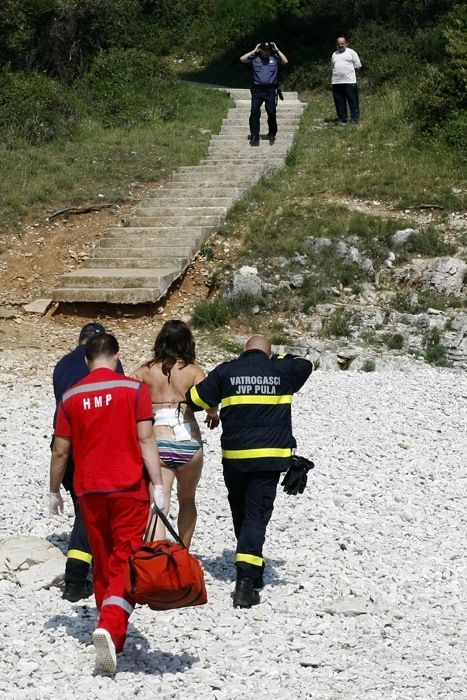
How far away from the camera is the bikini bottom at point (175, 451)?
5.81 metres

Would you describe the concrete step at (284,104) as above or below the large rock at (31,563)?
above

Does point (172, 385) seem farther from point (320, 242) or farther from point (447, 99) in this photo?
point (447, 99)

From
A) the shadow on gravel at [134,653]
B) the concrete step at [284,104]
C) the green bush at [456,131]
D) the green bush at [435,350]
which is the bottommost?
the green bush at [435,350]

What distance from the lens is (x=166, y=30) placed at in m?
28.3

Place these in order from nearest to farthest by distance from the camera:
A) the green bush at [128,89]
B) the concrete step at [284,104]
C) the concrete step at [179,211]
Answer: the concrete step at [179,211] → the green bush at [128,89] → the concrete step at [284,104]

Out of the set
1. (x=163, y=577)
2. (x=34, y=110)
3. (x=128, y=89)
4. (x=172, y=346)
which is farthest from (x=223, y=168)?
(x=163, y=577)

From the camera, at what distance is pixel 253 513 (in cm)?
585

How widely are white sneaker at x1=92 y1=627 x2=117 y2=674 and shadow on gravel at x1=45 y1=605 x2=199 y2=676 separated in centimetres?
15

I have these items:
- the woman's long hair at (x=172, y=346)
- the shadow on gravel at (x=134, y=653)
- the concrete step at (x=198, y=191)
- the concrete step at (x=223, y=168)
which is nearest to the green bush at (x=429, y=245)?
the concrete step at (x=198, y=191)

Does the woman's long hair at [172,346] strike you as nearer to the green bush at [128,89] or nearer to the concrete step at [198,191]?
the concrete step at [198,191]

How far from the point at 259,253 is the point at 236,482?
795 cm

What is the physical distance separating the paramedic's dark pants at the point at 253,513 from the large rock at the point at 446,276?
24.7ft

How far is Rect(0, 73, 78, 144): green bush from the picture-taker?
1791 cm

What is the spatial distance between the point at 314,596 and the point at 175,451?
1.20 metres
